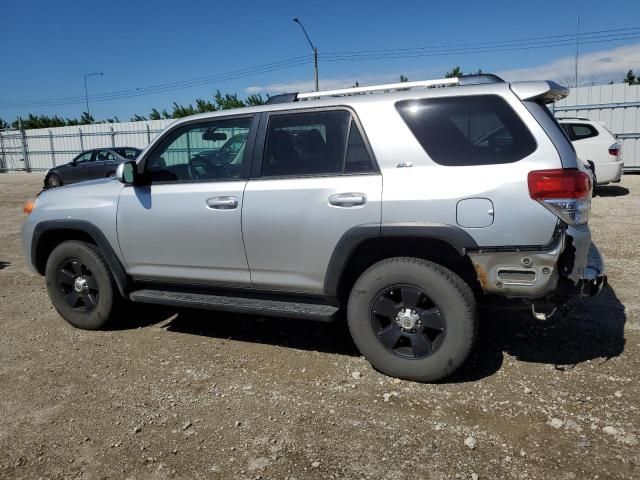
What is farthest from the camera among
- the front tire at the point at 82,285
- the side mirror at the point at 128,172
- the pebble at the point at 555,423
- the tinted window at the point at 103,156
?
the tinted window at the point at 103,156

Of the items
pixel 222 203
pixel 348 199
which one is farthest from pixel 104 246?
pixel 348 199

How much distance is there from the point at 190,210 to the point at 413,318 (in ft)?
6.01

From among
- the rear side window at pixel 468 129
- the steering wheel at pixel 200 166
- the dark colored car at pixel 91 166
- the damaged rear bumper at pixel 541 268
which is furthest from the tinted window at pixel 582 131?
the dark colored car at pixel 91 166

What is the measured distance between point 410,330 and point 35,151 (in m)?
33.4

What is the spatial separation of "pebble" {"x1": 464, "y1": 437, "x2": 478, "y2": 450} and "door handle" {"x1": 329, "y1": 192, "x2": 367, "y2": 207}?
4.98ft

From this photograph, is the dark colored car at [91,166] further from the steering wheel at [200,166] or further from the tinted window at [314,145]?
the tinted window at [314,145]

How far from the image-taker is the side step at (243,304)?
3.71m

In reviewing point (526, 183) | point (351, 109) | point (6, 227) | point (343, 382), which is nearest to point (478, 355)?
point (343, 382)

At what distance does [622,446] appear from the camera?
2768 millimetres

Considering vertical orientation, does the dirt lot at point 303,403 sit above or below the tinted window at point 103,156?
below

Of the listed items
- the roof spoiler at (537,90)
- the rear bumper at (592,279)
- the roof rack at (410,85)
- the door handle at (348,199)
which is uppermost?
the roof rack at (410,85)

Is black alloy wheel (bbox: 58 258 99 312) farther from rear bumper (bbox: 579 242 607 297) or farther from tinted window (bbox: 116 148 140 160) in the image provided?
tinted window (bbox: 116 148 140 160)

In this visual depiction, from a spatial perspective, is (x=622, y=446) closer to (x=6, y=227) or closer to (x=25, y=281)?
(x=25, y=281)

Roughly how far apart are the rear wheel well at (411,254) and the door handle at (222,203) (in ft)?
3.10
